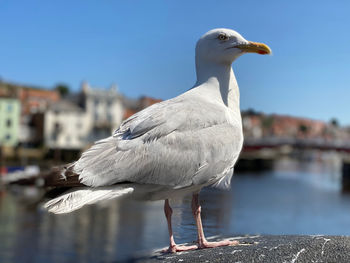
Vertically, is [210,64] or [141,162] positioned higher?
[210,64]

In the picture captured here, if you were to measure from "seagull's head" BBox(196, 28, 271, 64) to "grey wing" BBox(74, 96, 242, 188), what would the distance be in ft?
1.16

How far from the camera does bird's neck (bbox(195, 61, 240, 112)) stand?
2768mm

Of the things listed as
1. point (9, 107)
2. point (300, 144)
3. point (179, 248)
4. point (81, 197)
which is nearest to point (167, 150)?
point (81, 197)

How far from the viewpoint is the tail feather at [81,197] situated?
7.07 ft

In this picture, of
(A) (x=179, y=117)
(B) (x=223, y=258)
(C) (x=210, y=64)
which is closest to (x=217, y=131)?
(A) (x=179, y=117)

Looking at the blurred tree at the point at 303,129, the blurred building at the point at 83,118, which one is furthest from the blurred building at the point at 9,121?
the blurred tree at the point at 303,129

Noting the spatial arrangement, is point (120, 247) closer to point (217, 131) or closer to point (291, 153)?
point (217, 131)

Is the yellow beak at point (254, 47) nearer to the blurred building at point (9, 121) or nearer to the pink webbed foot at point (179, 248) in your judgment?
the pink webbed foot at point (179, 248)

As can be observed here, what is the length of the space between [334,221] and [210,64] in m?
21.6

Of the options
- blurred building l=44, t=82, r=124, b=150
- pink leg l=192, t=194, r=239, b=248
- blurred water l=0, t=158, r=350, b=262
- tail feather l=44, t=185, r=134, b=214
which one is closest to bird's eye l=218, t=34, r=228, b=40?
pink leg l=192, t=194, r=239, b=248

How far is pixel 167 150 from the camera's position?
8.02ft

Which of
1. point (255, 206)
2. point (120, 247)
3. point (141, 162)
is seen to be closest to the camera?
point (141, 162)

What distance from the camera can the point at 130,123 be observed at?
2674 millimetres

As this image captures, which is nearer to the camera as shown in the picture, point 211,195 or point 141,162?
point 141,162
